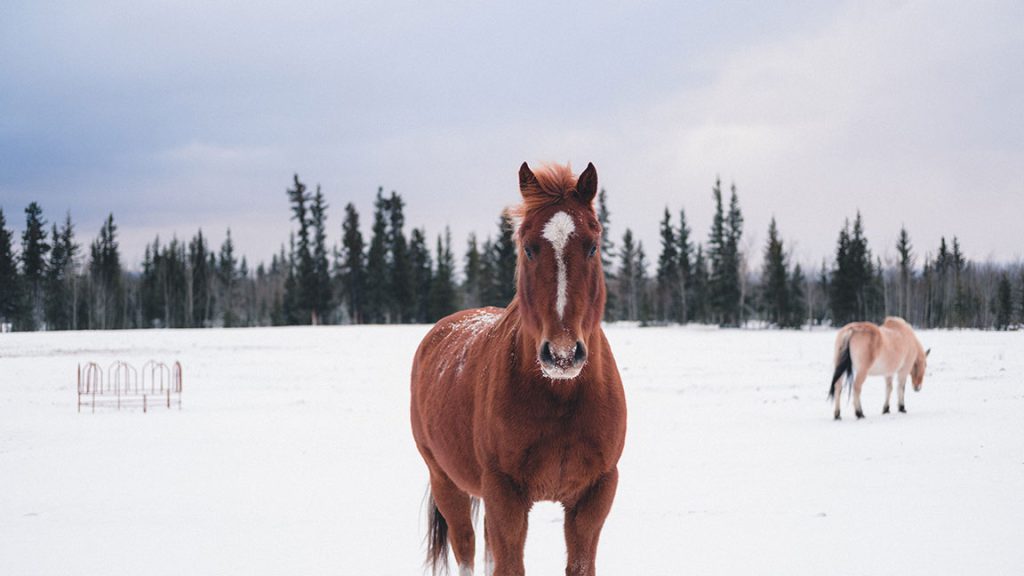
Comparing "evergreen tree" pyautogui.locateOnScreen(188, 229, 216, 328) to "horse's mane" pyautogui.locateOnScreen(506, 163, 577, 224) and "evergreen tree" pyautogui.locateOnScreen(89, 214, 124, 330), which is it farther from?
"horse's mane" pyautogui.locateOnScreen(506, 163, 577, 224)

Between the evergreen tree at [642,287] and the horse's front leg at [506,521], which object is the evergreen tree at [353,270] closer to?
the evergreen tree at [642,287]

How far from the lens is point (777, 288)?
60.6m

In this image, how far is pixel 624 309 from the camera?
74438 millimetres

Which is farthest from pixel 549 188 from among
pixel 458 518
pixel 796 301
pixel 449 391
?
pixel 796 301

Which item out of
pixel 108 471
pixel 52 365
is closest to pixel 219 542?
pixel 108 471

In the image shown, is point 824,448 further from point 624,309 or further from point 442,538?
point 624,309

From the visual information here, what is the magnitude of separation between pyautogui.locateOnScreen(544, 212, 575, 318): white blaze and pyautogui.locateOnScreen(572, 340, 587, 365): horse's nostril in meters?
0.21

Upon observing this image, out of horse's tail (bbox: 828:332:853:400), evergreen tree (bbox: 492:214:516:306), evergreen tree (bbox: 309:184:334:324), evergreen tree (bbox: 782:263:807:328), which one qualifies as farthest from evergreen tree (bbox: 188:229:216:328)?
horse's tail (bbox: 828:332:853:400)

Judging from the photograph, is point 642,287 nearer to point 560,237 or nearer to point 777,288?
point 777,288

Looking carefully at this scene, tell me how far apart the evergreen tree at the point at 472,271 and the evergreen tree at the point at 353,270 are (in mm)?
12430

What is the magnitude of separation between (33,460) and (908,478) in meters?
11.5

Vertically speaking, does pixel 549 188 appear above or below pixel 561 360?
above

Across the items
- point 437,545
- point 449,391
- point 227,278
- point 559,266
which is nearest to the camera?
point 559,266

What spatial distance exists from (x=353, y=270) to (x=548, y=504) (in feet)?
180
